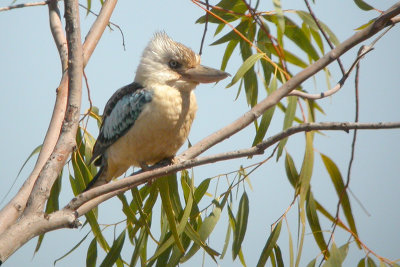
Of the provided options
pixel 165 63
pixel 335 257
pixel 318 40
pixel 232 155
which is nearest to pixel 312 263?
pixel 335 257

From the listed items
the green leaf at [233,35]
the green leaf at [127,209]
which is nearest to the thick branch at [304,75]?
the green leaf at [127,209]

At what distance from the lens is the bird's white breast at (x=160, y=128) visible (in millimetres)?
2615

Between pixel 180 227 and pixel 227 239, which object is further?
pixel 227 239

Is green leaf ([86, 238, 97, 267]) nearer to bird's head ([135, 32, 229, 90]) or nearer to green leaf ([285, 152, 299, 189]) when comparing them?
bird's head ([135, 32, 229, 90])

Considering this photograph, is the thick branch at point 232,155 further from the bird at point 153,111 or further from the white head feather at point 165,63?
the white head feather at point 165,63

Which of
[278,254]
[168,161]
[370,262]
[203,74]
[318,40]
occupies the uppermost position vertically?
[318,40]

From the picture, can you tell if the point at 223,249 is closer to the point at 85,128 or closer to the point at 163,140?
the point at 163,140

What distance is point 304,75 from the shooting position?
6.30 feet

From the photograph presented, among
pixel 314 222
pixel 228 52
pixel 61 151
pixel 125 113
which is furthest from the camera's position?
pixel 228 52

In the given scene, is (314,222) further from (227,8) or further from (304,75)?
(227,8)

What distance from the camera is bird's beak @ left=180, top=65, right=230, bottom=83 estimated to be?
2.63m

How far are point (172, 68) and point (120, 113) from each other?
0.34m

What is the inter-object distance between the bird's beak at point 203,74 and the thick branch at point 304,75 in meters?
0.67

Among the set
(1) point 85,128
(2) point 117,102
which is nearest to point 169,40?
(2) point 117,102
